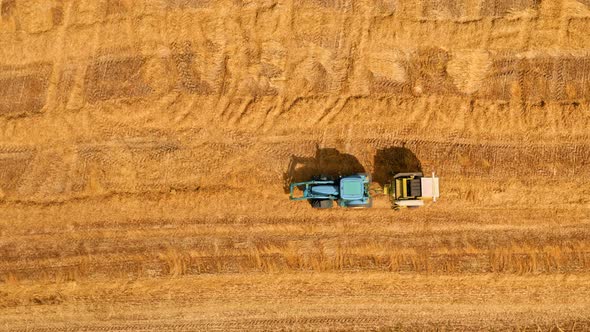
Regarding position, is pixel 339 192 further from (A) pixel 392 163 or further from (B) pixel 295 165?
(A) pixel 392 163

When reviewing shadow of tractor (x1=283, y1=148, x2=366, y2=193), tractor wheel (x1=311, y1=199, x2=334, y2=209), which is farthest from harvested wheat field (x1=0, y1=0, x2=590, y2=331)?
tractor wheel (x1=311, y1=199, x2=334, y2=209)

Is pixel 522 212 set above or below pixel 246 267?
above

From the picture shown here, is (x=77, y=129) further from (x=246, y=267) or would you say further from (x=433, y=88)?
(x=433, y=88)

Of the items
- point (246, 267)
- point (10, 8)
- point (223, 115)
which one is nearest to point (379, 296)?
point (246, 267)

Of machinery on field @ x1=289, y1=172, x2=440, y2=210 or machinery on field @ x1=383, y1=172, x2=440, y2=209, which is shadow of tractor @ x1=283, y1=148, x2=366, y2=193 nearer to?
machinery on field @ x1=289, y1=172, x2=440, y2=210

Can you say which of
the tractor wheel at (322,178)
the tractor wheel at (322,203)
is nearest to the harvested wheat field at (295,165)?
the tractor wheel at (322,178)

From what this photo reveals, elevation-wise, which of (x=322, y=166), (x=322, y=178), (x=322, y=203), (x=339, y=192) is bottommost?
(x=322, y=203)

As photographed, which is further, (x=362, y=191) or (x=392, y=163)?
(x=392, y=163)

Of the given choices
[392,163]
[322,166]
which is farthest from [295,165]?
[392,163]
